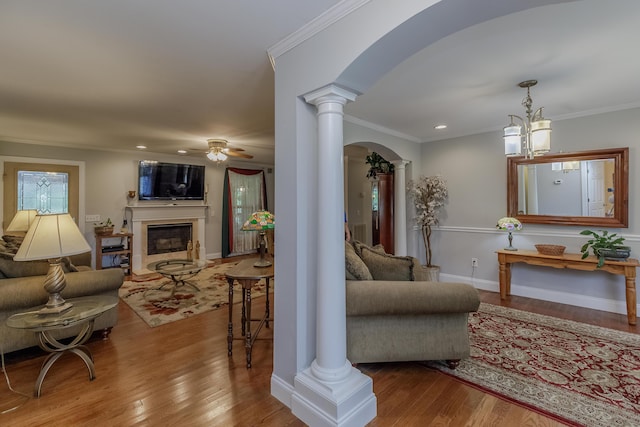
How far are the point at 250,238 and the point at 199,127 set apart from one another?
396cm

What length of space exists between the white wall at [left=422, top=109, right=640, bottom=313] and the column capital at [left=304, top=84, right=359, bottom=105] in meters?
3.29

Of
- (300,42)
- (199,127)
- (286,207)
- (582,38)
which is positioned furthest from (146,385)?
(582,38)

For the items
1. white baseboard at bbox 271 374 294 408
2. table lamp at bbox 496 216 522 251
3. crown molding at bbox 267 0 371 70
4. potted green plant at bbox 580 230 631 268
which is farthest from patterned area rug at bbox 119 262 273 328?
potted green plant at bbox 580 230 631 268

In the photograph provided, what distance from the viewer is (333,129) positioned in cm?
174

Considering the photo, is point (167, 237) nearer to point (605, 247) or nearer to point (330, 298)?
point (330, 298)

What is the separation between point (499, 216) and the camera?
4.21 metres

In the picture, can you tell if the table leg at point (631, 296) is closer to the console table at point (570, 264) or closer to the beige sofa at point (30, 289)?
the console table at point (570, 264)

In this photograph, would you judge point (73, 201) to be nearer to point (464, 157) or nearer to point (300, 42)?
point (300, 42)

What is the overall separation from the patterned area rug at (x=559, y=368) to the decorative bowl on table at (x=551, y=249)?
0.81m

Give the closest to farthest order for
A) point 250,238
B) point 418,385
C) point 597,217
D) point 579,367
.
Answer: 1. point 418,385
2. point 579,367
3. point 597,217
4. point 250,238

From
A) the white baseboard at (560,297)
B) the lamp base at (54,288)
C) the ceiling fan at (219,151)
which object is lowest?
the white baseboard at (560,297)

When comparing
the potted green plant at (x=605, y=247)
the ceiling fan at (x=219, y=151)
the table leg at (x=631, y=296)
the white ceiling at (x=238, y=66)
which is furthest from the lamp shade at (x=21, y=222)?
the table leg at (x=631, y=296)

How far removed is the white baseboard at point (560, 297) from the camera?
3.45m

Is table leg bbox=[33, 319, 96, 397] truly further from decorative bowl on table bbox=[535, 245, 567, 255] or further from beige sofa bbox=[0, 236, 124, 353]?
decorative bowl on table bbox=[535, 245, 567, 255]
